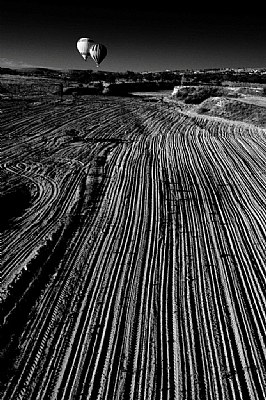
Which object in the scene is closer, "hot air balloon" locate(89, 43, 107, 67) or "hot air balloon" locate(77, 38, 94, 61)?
"hot air balloon" locate(89, 43, 107, 67)

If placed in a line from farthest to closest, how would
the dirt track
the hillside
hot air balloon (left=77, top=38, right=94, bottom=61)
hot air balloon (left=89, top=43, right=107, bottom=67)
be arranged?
hot air balloon (left=77, top=38, right=94, bottom=61), hot air balloon (left=89, top=43, right=107, bottom=67), the hillside, the dirt track

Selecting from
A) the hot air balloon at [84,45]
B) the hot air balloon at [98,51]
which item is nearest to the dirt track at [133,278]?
the hot air balloon at [98,51]

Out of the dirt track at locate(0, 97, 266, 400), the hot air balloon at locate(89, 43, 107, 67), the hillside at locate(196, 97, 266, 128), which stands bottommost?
the dirt track at locate(0, 97, 266, 400)

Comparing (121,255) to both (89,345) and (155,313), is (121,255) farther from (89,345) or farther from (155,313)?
(89,345)

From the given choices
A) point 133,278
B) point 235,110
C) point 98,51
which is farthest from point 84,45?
point 133,278

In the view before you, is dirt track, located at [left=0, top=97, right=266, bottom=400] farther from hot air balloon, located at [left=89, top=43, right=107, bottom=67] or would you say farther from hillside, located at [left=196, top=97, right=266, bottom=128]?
hot air balloon, located at [left=89, top=43, right=107, bottom=67]

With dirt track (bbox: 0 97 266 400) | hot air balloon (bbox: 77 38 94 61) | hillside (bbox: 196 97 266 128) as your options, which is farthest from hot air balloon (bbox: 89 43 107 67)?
dirt track (bbox: 0 97 266 400)

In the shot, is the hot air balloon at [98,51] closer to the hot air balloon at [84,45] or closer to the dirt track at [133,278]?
the hot air balloon at [84,45]

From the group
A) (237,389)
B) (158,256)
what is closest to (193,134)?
(158,256)
